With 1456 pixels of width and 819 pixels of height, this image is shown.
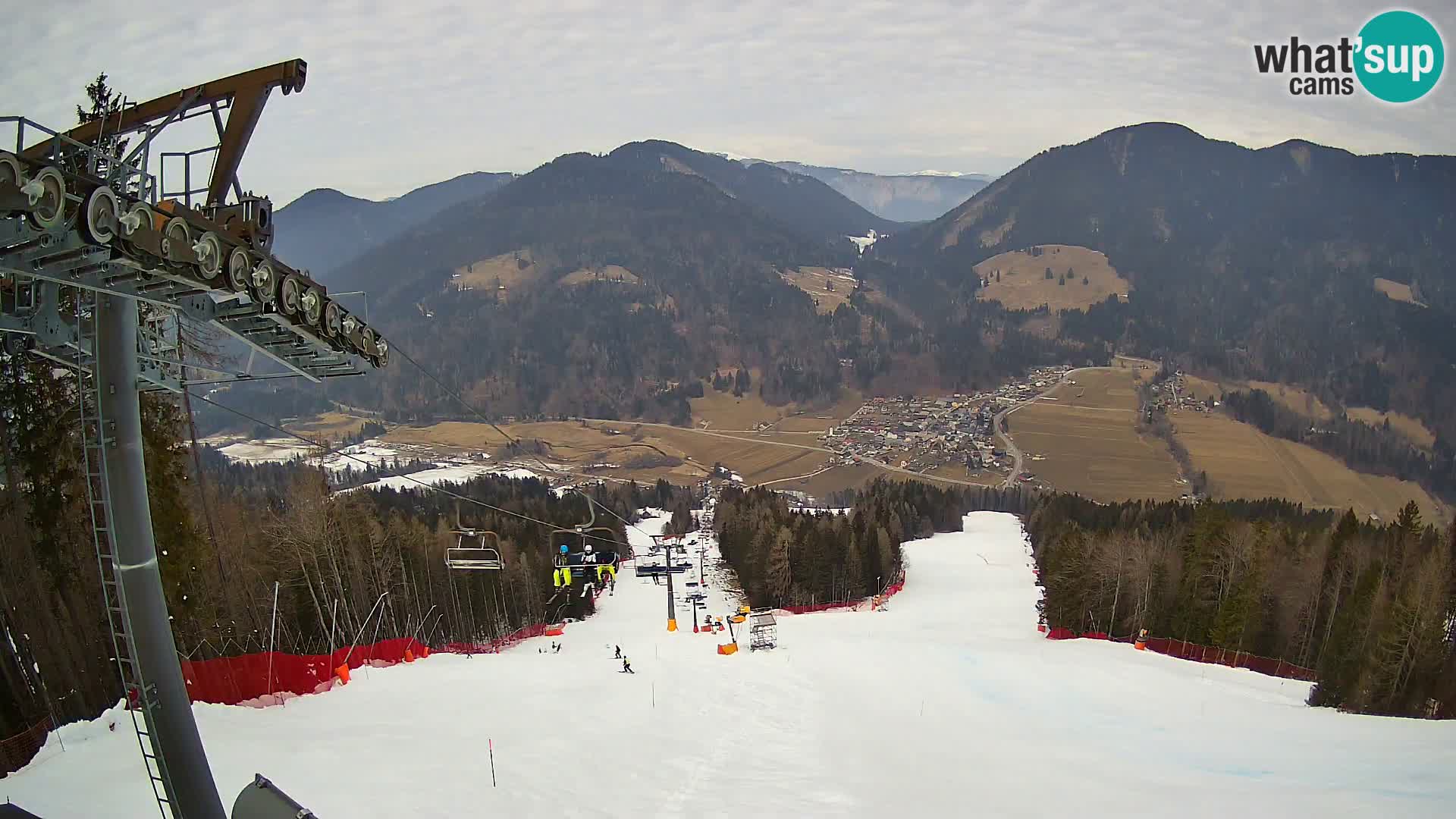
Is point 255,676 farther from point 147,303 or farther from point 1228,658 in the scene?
point 1228,658

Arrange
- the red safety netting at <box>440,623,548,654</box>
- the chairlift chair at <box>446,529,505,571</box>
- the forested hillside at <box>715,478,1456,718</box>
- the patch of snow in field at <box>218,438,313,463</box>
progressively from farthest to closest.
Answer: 1. the patch of snow in field at <box>218,438,313,463</box>
2. the red safety netting at <box>440,623,548,654</box>
3. the forested hillside at <box>715,478,1456,718</box>
4. the chairlift chair at <box>446,529,505,571</box>

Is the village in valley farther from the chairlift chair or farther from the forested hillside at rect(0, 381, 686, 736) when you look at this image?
the chairlift chair

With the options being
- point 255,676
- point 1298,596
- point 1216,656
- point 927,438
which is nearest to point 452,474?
point 927,438

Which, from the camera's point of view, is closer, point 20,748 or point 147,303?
point 147,303

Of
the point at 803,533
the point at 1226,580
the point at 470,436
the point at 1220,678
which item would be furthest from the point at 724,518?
the point at 470,436

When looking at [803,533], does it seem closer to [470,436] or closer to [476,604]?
[476,604]

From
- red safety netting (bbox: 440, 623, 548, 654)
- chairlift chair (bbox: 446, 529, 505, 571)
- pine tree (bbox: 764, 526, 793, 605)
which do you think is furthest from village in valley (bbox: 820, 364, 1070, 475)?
chairlift chair (bbox: 446, 529, 505, 571)
